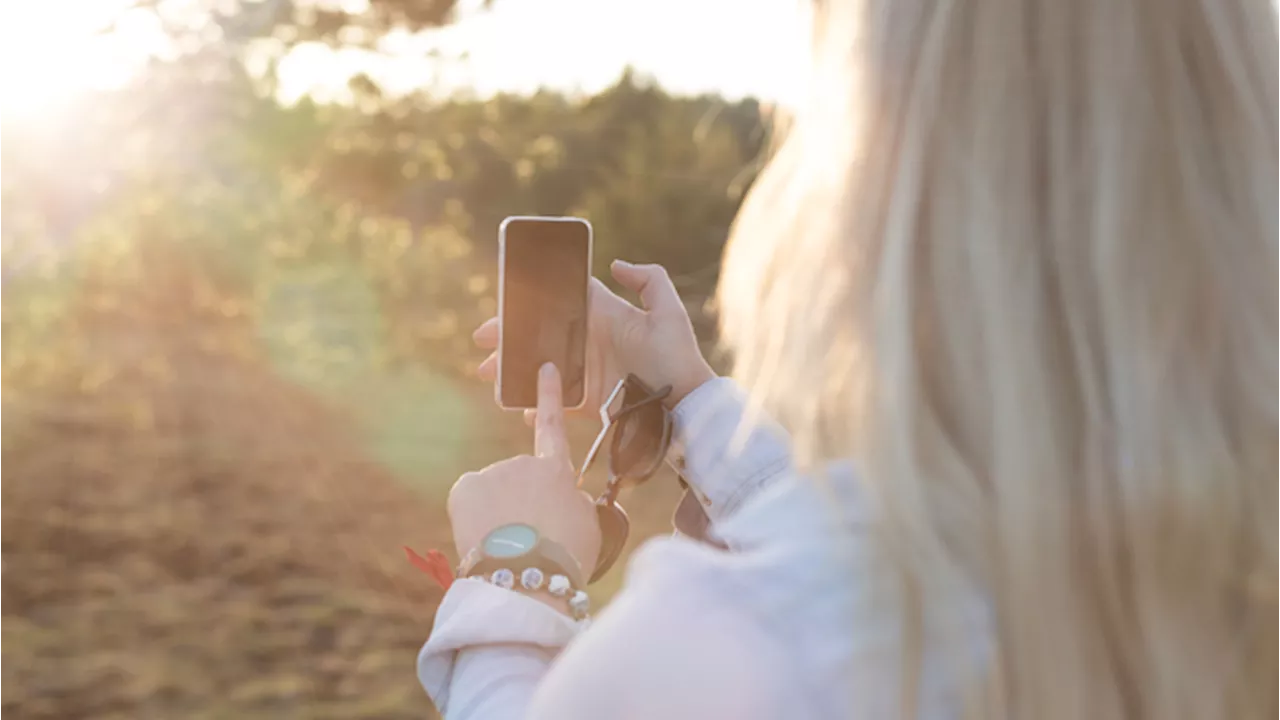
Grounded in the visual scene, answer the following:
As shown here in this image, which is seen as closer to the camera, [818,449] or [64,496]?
[818,449]

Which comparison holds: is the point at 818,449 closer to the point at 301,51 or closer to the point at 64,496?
the point at 301,51

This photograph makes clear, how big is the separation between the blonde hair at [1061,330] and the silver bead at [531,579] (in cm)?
30

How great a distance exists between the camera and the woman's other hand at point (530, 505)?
42.8 inches

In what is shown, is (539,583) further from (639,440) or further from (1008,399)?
(1008,399)

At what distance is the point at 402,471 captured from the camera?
17.3ft

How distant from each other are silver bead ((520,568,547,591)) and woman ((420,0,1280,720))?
1.01 feet

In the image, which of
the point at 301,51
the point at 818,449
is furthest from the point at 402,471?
the point at 818,449

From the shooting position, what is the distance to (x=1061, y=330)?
741mm

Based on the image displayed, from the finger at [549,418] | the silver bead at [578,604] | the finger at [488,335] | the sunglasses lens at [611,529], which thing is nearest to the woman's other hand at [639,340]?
the finger at [488,335]

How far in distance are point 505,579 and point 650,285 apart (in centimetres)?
52

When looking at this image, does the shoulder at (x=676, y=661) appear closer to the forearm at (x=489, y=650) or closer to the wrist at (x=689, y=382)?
A: the forearm at (x=489, y=650)

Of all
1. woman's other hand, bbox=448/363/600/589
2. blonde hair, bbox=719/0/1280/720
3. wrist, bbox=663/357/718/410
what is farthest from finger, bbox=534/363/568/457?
blonde hair, bbox=719/0/1280/720

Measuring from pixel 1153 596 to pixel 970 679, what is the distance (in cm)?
12

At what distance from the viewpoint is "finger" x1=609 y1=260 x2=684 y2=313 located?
1438 millimetres
